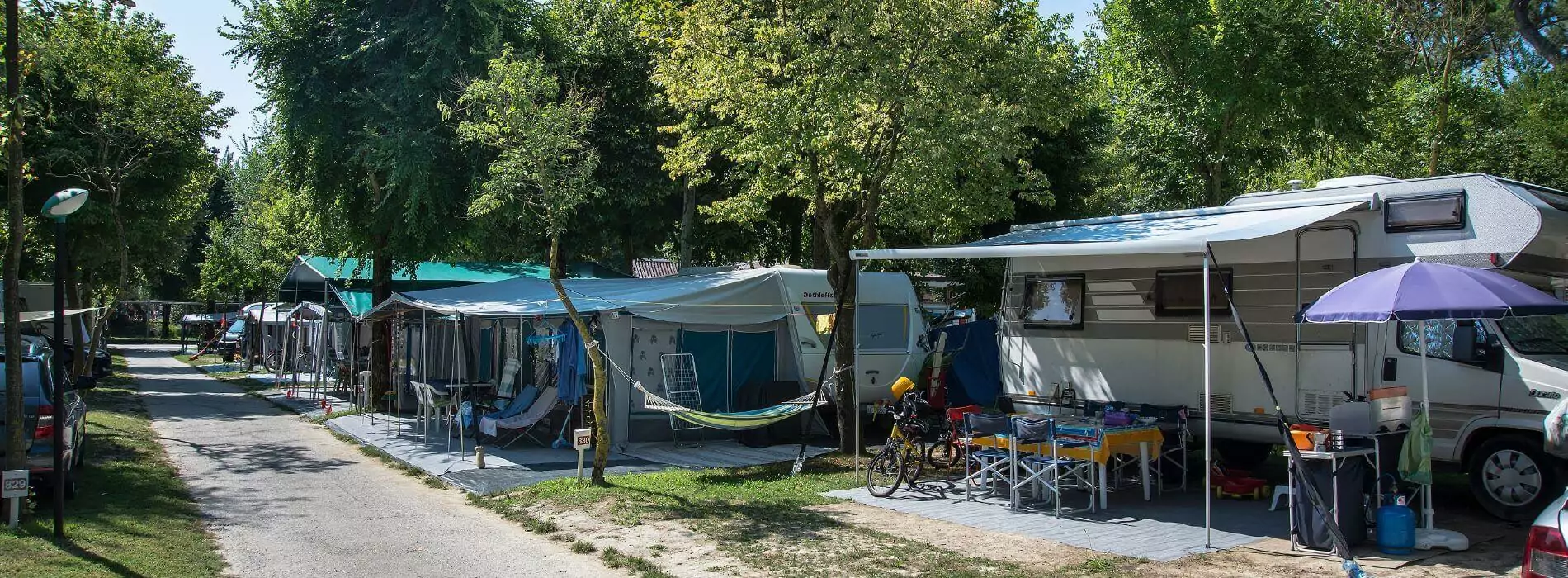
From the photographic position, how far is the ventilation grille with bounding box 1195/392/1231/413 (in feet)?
31.8

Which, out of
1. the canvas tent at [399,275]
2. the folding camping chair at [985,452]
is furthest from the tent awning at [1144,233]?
the canvas tent at [399,275]

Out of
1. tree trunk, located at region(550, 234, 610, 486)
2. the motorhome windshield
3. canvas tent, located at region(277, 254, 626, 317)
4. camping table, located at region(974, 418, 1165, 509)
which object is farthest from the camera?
canvas tent, located at region(277, 254, 626, 317)

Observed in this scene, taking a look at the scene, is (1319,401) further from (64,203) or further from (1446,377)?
(64,203)

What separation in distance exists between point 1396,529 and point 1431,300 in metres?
1.66

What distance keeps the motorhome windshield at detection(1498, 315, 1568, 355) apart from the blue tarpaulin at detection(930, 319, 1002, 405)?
7201 millimetres

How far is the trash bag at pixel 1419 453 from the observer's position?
7.29 m

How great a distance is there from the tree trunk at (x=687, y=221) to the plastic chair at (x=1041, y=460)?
34.9 feet

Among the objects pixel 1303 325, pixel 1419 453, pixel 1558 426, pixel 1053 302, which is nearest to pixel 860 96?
pixel 1053 302

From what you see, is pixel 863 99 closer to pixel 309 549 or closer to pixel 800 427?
pixel 800 427

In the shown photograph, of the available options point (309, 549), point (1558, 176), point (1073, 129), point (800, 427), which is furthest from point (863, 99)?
point (1558, 176)

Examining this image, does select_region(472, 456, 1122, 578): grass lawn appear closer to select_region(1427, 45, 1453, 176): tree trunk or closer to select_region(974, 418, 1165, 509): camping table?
select_region(974, 418, 1165, 509): camping table

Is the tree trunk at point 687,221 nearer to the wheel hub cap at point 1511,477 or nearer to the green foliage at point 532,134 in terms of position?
the green foliage at point 532,134

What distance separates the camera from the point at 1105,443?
8.58 m

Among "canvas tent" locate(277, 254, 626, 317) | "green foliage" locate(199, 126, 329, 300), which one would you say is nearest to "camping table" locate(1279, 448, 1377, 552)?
"canvas tent" locate(277, 254, 626, 317)
